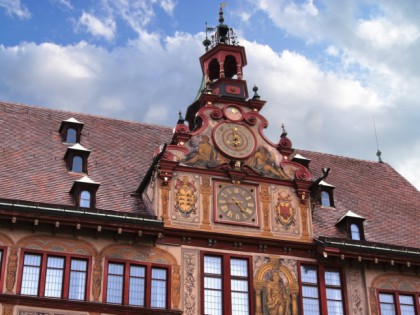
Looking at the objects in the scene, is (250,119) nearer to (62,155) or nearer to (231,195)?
(231,195)

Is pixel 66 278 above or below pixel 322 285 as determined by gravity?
below

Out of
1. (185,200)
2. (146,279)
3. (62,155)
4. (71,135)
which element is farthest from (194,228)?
(71,135)

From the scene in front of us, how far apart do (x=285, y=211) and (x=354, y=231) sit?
3.09 m

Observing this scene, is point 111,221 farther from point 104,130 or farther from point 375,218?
point 375,218

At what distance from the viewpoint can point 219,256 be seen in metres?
27.4

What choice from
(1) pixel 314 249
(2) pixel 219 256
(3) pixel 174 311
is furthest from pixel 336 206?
(3) pixel 174 311

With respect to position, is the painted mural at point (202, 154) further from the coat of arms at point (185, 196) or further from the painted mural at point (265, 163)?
the painted mural at point (265, 163)

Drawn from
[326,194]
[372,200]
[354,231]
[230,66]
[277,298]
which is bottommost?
[277,298]

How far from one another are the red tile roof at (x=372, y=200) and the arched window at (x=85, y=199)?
8455 mm

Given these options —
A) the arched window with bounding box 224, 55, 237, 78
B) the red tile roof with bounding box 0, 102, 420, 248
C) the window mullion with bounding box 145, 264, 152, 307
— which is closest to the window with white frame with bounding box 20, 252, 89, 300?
the window mullion with bounding box 145, 264, 152, 307

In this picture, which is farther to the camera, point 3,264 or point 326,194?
point 326,194

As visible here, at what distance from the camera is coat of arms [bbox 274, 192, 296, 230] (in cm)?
2870

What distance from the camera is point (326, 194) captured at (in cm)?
3269

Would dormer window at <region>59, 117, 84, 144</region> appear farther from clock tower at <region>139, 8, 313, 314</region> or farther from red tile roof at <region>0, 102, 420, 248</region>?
clock tower at <region>139, 8, 313, 314</region>
